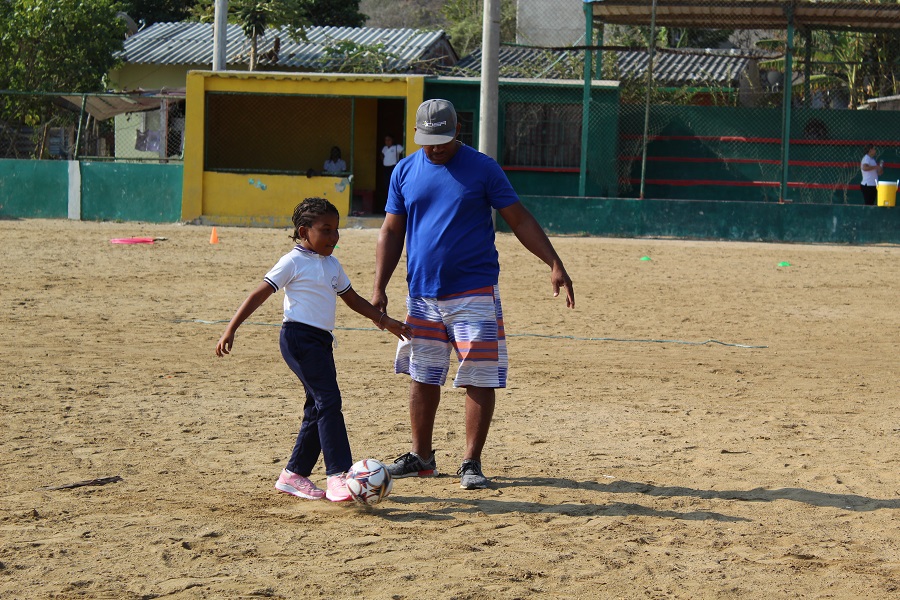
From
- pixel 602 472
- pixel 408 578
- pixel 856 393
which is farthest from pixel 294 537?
pixel 856 393

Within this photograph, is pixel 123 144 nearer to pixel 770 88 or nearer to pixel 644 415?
pixel 770 88

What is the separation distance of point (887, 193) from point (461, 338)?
17383mm

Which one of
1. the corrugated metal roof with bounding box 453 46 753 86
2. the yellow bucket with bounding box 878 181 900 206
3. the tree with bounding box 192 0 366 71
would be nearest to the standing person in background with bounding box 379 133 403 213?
the corrugated metal roof with bounding box 453 46 753 86

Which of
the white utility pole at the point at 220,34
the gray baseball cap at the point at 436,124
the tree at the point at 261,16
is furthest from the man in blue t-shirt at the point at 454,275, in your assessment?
the tree at the point at 261,16

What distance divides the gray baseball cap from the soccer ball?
1.53 metres

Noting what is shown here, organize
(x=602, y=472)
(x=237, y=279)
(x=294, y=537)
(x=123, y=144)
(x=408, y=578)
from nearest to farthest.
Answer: (x=408, y=578), (x=294, y=537), (x=602, y=472), (x=237, y=279), (x=123, y=144)

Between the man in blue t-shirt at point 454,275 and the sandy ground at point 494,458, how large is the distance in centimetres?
35

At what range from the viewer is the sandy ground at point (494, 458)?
4219 mm

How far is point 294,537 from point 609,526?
4.32 ft

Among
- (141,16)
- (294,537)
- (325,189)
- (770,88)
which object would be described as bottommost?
(294,537)

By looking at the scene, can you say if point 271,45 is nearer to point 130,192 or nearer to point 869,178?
point 130,192

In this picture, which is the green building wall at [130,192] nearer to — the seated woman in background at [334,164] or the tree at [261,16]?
the seated woman in background at [334,164]

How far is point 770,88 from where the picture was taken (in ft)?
104

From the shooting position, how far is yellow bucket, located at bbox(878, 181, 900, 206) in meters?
20.7
